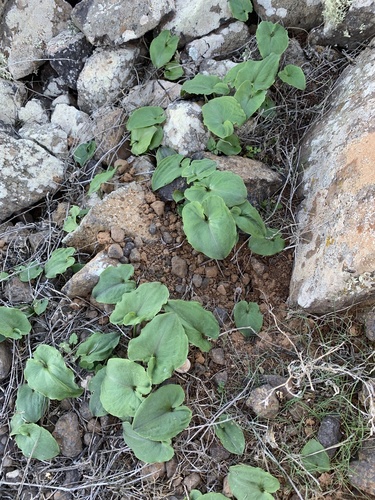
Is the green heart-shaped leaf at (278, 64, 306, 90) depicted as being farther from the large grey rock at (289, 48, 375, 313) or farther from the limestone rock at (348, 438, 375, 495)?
the limestone rock at (348, 438, 375, 495)

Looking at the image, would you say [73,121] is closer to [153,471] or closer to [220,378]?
[220,378]

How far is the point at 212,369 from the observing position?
199cm

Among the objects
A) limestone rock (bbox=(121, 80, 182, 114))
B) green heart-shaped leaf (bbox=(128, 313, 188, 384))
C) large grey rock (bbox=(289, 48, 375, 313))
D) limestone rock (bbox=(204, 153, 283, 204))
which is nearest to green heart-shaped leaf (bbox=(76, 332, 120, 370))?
green heart-shaped leaf (bbox=(128, 313, 188, 384))

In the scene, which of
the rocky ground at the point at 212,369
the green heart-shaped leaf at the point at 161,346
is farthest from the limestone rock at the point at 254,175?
the green heart-shaped leaf at the point at 161,346

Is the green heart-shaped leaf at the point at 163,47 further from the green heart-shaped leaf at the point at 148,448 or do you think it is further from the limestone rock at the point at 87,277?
the green heart-shaped leaf at the point at 148,448

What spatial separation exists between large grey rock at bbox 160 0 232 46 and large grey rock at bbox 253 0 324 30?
7.2 inches

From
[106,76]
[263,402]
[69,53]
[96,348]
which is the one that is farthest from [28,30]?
[263,402]

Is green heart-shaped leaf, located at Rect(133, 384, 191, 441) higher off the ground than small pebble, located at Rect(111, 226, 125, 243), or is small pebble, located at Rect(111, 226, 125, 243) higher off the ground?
small pebble, located at Rect(111, 226, 125, 243)

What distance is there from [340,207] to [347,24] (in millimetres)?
1034

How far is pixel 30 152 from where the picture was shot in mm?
2449

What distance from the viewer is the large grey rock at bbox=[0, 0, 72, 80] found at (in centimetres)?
269

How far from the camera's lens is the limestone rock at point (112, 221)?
2208mm

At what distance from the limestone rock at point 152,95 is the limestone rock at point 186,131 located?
19 cm

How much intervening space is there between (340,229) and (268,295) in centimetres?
41
